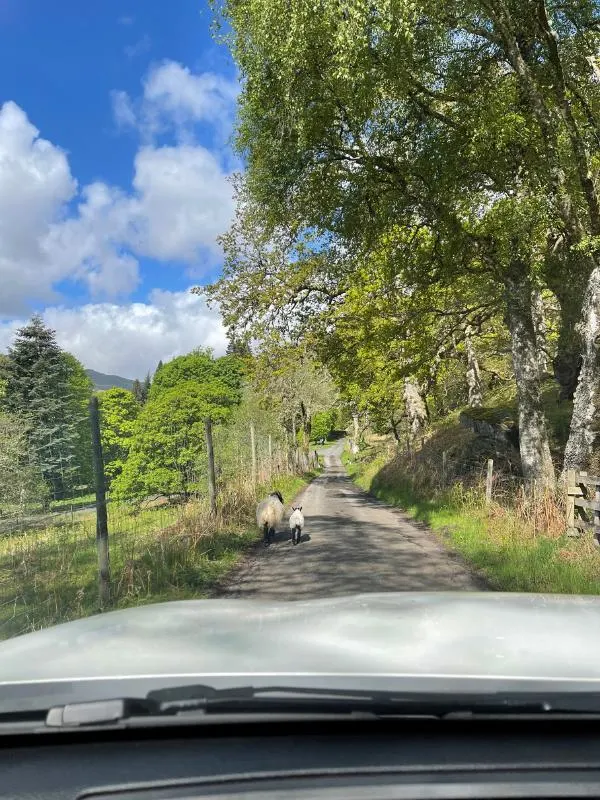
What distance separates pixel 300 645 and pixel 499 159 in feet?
38.0

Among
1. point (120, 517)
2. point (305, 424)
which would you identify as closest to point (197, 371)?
point (305, 424)

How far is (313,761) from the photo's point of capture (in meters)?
1.68

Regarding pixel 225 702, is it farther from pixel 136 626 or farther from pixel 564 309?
pixel 564 309

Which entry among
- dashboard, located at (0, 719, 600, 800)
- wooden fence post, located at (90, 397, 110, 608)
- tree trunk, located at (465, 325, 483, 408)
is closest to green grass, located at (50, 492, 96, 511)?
wooden fence post, located at (90, 397, 110, 608)

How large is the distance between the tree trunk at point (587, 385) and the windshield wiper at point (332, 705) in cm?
1060

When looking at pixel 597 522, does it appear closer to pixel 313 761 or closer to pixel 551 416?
pixel 313 761

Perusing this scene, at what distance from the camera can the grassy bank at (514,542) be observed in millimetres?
8188

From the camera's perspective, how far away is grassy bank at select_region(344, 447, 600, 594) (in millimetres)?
8188

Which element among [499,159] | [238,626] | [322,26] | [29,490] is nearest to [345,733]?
[238,626]

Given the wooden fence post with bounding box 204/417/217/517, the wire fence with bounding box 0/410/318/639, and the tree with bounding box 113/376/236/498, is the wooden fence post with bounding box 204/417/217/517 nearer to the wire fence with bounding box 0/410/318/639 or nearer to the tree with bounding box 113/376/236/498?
the wire fence with bounding box 0/410/318/639

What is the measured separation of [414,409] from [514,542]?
62.8ft

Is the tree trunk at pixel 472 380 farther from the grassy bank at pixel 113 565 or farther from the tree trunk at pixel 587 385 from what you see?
the grassy bank at pixel 113 565

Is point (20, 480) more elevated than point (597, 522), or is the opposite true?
point (20, 480)

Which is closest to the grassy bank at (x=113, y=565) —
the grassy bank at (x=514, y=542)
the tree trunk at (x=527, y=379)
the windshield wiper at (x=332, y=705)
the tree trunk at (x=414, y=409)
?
the grassy bank at (x=514, y=542)
